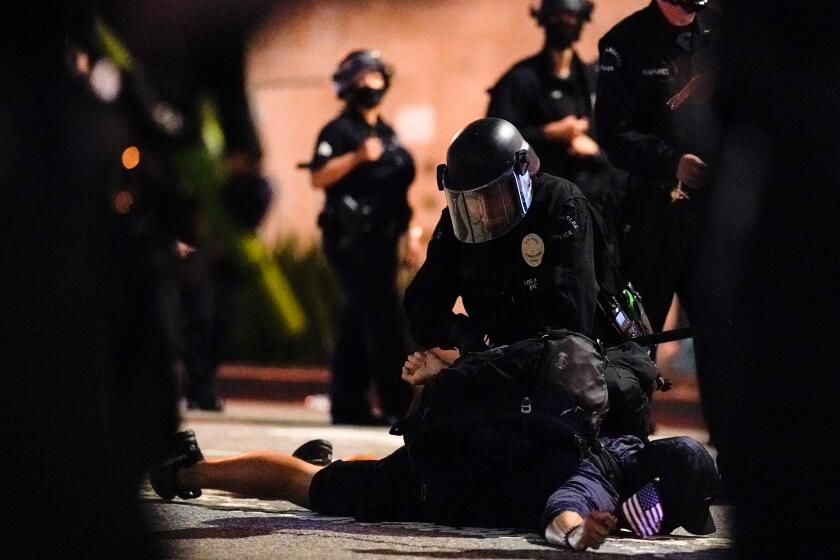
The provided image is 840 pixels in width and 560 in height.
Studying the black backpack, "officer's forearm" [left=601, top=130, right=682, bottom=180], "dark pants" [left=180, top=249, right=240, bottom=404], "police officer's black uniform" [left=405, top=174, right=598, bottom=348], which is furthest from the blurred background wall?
the black backpack

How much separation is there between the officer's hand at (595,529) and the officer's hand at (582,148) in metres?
2.96

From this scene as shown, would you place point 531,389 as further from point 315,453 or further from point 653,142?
point 653,142

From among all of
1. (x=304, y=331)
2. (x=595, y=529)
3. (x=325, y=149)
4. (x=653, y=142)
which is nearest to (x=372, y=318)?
(x=325, y=149)

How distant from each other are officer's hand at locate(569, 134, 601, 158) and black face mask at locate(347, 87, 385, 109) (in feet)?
7.53

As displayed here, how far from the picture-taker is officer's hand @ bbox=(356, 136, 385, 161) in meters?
8.76

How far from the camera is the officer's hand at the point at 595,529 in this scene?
3.98 meters

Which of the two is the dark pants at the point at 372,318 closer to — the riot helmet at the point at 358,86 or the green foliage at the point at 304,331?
the riot helmet at the point at 358,86

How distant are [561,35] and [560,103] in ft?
1.12

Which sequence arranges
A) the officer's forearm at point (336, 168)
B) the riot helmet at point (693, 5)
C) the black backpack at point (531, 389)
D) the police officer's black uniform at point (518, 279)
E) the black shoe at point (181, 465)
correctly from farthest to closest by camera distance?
the officer's forearm at point (336, 168), the riot helmet at point (693, 5), the black shoe at point (181, 465), the police officer's black uniform at point (518, 279), the black backpack at point (531, 389)

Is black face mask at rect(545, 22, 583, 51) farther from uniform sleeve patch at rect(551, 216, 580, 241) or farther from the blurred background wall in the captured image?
the blurred background wall

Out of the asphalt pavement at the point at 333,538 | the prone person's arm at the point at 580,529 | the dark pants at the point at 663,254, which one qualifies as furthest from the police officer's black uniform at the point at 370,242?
the prone person's arm at the point at 580,529

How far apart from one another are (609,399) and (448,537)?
58 cm

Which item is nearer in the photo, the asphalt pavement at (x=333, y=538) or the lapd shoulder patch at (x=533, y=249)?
the asphalt pavement at (x=333, y=538)

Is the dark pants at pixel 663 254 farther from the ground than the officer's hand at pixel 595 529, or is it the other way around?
the dark pants at pixel 663 254
